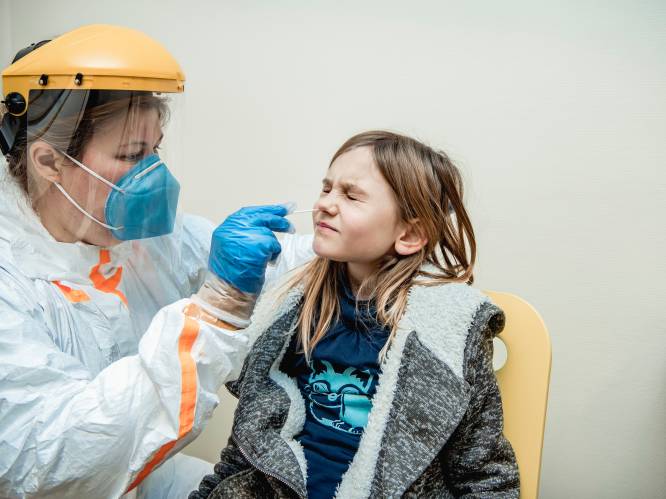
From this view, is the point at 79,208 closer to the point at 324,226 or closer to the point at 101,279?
the point at 101,279

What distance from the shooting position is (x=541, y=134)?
5.15 ft

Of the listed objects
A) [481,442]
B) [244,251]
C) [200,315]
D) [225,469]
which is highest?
[244,251]

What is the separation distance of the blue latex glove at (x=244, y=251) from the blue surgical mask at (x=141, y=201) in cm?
12

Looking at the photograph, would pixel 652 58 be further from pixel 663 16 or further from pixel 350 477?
pixel 350 477

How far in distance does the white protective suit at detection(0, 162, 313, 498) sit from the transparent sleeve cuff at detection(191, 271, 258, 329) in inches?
1.3

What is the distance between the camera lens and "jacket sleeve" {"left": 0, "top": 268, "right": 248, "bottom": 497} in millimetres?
987

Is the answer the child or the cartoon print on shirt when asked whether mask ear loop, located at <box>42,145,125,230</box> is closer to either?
the child

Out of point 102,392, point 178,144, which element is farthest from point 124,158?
point 102,392

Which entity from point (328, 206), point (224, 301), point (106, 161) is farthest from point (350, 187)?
point (106, 161)

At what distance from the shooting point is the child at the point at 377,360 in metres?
1.08

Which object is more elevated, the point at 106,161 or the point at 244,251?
the point at 106,161

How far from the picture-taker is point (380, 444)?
109 cm

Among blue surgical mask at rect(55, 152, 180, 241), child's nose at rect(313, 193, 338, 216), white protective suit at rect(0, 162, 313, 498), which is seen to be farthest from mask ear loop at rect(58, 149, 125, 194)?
child's nose at rect(313, 193, 338, 216)

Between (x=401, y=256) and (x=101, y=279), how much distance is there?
60cm
